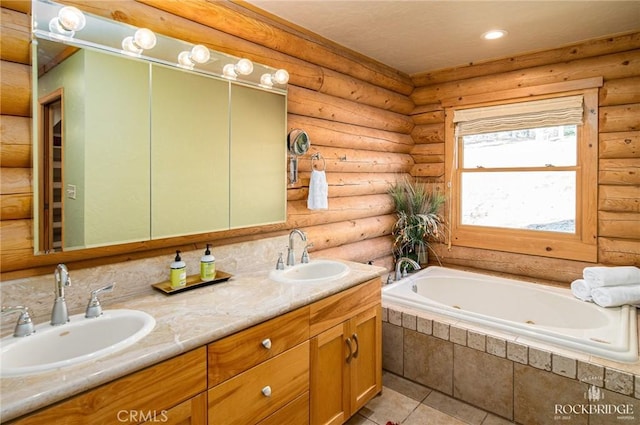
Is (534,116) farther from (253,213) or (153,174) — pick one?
(153,174)

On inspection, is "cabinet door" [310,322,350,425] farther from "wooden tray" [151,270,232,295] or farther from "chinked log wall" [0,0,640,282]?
"chinked log wall" [0,0,640,282]

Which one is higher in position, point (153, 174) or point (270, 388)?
point (153, 174)

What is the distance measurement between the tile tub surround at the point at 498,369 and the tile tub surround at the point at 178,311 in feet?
2.15

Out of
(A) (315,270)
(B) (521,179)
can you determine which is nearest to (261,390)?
(A) (315,270)

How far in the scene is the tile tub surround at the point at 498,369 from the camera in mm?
1809

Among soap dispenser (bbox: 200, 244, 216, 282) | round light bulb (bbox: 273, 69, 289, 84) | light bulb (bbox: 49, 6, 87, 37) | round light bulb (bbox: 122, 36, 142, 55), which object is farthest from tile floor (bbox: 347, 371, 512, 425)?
light bulb (bbox: 49, 6, 87, 37)

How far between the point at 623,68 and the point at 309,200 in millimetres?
2686

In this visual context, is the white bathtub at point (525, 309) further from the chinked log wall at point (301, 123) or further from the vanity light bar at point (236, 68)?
the vanity light bar at point (236, 68)

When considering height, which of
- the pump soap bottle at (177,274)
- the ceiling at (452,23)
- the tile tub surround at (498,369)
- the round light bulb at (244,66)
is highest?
the ceiling at (452,23)

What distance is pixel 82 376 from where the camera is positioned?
3.22 feet

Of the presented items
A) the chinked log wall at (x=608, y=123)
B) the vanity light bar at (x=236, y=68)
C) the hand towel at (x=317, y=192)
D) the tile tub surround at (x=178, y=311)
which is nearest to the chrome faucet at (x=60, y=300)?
the tile tub surround at (x=178, y=311)

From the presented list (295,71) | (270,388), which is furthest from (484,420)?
(295,71)

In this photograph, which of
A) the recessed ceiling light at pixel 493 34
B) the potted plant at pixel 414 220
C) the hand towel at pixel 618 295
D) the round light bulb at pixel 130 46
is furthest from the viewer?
the potted plant at pixel 414 220

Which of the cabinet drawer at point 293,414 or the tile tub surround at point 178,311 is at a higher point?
the tile tub surround at point 178,311
